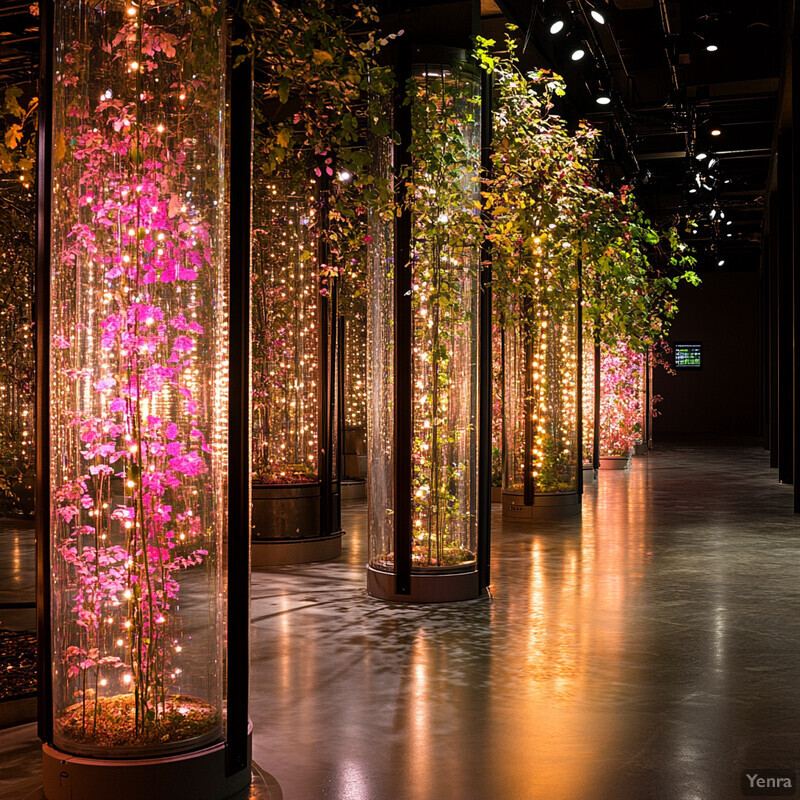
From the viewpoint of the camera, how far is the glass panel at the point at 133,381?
10.2ft

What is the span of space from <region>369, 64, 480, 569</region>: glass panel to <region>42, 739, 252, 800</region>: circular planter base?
3.21 m

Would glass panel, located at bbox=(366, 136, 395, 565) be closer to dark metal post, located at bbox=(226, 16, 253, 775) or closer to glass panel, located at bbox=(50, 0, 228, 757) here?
dark metal post, located at bbox=(226, 16, 253, 775)

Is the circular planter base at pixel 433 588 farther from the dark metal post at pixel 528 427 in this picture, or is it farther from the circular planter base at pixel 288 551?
the dark metal post at pixel 528 427

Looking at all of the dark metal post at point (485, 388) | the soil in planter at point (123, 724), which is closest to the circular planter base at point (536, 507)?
the dark metal post at point (485, 388)

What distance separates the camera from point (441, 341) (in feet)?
20.4

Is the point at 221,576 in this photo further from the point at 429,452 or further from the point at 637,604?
the point at 637,604

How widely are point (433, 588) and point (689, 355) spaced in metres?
23.2

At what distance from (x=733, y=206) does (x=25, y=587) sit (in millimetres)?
17167

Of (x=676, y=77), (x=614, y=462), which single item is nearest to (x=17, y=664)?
(x=676, y=77)

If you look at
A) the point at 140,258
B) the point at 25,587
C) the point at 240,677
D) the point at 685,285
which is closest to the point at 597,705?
the point at 240,677

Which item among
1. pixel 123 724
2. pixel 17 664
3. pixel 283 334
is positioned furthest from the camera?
pixel 283 334

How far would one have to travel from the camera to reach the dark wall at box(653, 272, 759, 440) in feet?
90.6

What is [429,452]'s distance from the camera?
6234 mm

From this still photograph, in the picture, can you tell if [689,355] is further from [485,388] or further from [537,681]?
[537,681]
